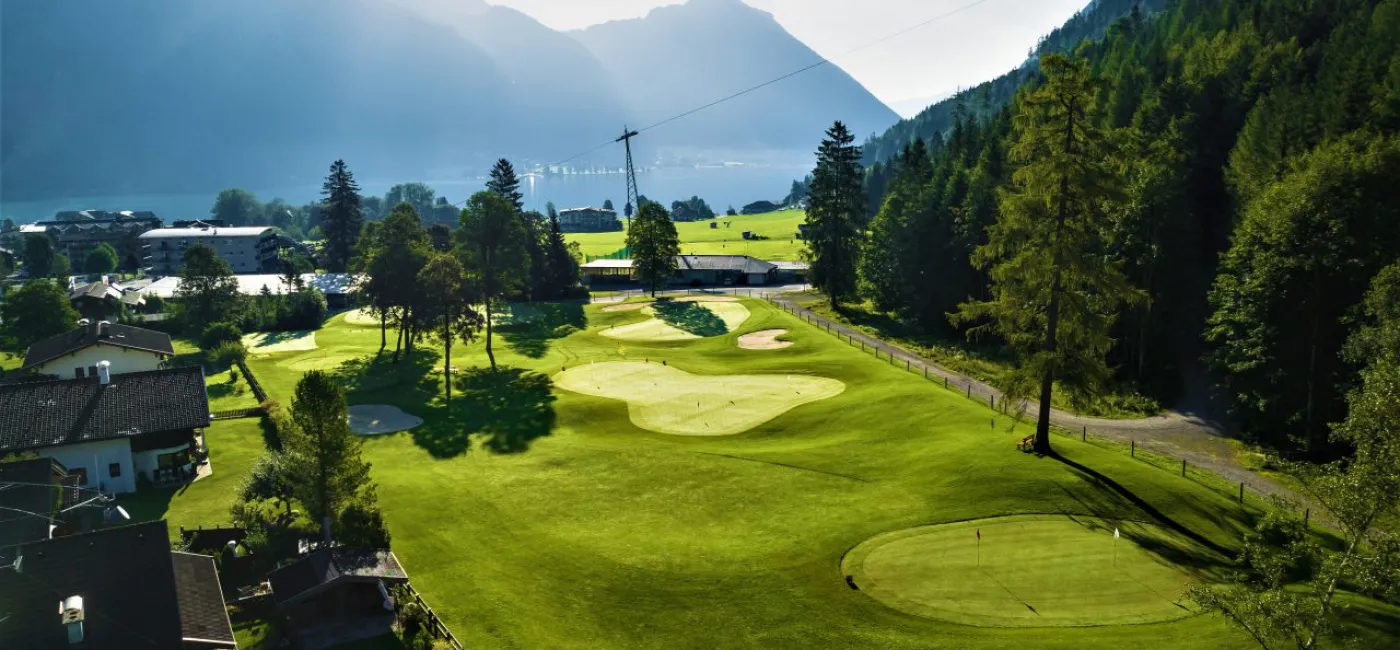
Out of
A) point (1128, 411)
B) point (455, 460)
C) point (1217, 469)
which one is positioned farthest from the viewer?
point (1128, 411)

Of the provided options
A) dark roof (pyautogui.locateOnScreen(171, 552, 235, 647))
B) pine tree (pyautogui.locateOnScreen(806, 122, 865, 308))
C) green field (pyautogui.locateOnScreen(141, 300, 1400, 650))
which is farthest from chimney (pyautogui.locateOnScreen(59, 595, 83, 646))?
pine tree (pyautogui.locateOnScreen(806, 122, 865, 308))

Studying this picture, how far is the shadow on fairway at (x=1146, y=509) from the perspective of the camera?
28.5 metres

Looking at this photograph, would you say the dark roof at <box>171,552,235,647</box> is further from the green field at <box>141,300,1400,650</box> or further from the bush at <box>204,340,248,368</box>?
the bush at <box>204,340,248,368</box>

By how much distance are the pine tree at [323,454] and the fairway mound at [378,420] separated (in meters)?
20.4

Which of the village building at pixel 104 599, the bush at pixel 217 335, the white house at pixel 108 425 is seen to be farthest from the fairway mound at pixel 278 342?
the village building at pixel 104 599

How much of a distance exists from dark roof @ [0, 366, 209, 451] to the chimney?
26586 millimetres

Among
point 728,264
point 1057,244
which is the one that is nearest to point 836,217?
point 728,264

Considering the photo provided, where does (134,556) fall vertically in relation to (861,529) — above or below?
above

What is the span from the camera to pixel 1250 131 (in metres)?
55.9

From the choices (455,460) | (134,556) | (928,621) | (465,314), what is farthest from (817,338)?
(134,556)

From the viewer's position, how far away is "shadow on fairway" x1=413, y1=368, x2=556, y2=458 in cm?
4875

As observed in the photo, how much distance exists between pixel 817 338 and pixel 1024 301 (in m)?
35.4

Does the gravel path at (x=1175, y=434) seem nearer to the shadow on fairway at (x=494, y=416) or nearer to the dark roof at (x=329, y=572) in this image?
the shadow on fairway at (x=494, y=416)

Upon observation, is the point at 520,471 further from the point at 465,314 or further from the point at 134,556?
the point at 465,314
